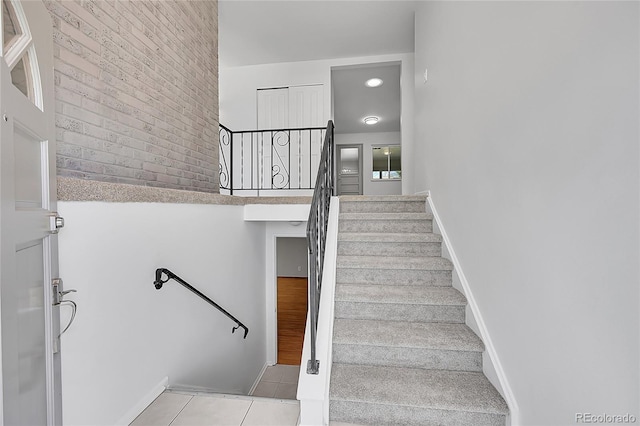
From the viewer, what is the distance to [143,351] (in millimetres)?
1700

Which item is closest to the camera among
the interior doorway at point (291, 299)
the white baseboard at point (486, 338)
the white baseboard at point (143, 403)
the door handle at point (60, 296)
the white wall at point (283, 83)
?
the door handle at point (60, 296)

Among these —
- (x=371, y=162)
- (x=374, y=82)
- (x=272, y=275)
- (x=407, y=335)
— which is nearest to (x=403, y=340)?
(x=407, y=335)

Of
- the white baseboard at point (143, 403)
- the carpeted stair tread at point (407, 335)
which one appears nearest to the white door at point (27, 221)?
the white baseboard at point (143, 403)

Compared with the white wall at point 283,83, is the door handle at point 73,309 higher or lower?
lower

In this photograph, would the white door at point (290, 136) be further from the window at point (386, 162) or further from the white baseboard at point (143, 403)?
the window at point (386, 162)

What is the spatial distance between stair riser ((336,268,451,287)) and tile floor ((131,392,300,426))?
37.5 inches

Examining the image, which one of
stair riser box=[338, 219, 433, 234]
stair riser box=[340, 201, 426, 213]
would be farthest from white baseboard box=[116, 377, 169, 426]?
stair riser box=[340, 201, 426, 213]

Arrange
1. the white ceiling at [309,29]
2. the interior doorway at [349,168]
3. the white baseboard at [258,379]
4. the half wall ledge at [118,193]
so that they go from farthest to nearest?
the interior doorway at [349,168] < the white baseboard at [258,379] < the white ceiling at [309,29] < the half wall ledge at [118,193]

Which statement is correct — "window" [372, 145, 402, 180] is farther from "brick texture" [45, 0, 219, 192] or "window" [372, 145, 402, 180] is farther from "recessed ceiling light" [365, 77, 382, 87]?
"brick texture" [45, 0, 219, 192]

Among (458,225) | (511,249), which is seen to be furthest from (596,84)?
(458,225)

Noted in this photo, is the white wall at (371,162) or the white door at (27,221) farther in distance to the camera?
the white wall at (371,162)

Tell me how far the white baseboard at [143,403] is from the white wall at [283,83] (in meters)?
3.99

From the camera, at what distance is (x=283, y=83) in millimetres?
5219

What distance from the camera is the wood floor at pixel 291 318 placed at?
5.05 m
